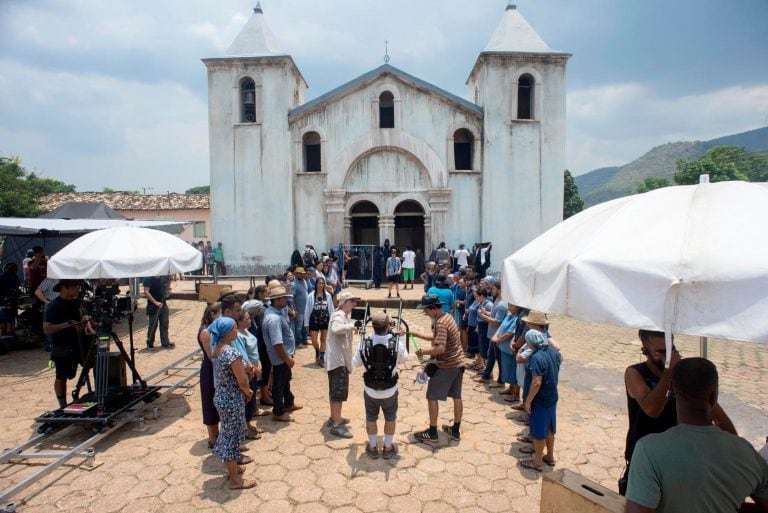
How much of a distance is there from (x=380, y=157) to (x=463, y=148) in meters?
3.53

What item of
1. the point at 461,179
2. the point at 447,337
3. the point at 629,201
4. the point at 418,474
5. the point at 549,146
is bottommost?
the point at 418,474

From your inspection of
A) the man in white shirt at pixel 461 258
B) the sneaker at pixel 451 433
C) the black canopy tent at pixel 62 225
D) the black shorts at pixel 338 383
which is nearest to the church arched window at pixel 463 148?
the man in white shirt at pixel 461 258

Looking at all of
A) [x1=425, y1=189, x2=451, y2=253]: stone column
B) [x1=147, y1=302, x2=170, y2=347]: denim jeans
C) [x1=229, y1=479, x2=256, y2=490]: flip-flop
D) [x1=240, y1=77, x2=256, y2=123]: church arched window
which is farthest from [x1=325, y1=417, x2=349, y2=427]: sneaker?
[x1=240, y1=77, x2=256, y2=123]: church arched window

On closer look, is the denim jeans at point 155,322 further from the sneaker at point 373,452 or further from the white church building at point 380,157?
the white church building at point 380,157

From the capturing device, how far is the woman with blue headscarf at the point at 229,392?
12.2 ft

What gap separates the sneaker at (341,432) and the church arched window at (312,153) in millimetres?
13571

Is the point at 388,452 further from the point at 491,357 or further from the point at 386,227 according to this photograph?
the point at 386,227

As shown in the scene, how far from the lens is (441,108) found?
54.4ft

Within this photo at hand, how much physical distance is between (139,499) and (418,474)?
255 centimetres

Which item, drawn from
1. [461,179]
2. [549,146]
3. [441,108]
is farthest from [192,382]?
[549,146]

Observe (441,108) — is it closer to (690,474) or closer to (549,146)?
(549,146)

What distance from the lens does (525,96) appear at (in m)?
17.1

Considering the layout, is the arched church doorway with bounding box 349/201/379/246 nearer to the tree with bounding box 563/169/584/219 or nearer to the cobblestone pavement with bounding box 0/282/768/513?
the cobblestone pavement with bounding box 0/282/768/513

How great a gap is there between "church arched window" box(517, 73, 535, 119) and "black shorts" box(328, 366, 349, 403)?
15.1 meters
